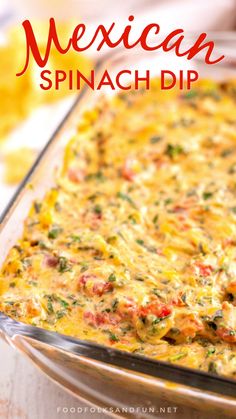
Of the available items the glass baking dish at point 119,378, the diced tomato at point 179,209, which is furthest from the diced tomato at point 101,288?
the diced tomato at point 179,209

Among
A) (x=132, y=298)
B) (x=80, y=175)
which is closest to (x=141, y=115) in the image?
(x=80, y=175)

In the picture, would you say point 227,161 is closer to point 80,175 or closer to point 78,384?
point 80,175

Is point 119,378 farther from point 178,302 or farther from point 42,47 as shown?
point 42,47

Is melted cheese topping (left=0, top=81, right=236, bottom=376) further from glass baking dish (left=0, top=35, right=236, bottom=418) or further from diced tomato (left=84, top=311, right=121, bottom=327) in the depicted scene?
glass baking dish (left=0, top=35, right=236, bottom=418)

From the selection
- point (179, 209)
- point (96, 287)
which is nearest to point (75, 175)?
point (179, 209)

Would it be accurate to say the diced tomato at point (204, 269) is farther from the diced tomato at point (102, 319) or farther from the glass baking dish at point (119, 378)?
the glass baking dish at point (119, 378)

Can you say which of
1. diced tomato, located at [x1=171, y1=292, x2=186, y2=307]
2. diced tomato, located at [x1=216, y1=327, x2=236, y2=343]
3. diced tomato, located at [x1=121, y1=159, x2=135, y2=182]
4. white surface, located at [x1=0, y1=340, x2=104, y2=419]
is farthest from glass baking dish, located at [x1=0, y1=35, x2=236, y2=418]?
diced tomato, located at [x1=121, y1=159, x2=135, y2=182]

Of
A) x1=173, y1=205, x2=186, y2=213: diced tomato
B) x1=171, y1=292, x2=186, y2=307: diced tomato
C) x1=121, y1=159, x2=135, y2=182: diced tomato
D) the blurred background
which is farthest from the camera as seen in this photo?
the blurred background
